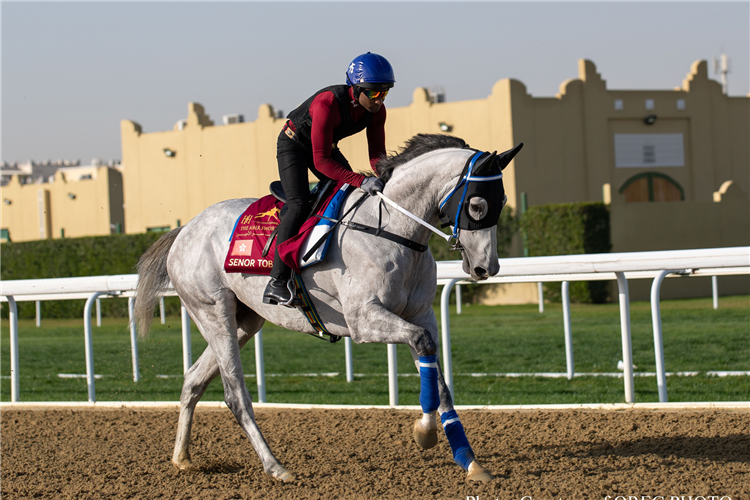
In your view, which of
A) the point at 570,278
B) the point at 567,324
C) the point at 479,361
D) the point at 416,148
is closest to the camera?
the point at 416,148

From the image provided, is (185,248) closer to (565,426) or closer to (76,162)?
(565,426)

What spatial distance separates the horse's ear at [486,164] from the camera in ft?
11.6

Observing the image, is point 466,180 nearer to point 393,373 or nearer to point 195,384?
point 195,384

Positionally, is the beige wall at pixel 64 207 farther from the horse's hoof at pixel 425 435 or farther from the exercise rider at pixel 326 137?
Result: the horse's hoof at pixel 425 435

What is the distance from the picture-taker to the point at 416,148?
404cm

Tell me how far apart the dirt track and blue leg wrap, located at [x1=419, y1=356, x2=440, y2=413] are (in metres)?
0.38

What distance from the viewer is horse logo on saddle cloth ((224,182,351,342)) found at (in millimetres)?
4008

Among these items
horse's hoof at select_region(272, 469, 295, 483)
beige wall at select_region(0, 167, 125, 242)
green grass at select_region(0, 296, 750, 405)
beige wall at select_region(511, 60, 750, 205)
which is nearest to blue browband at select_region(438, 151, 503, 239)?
horse's hoof at select_region(272, 469, 295, 483)

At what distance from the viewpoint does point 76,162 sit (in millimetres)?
69438

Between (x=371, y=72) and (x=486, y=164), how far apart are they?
0.79 meters

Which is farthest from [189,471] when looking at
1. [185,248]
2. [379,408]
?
[379,408]

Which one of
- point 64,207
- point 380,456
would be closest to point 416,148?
point 380,456

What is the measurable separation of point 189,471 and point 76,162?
70.4 metres

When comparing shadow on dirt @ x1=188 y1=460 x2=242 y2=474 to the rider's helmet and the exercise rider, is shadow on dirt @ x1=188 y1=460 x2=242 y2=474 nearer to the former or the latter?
the exercise rider
